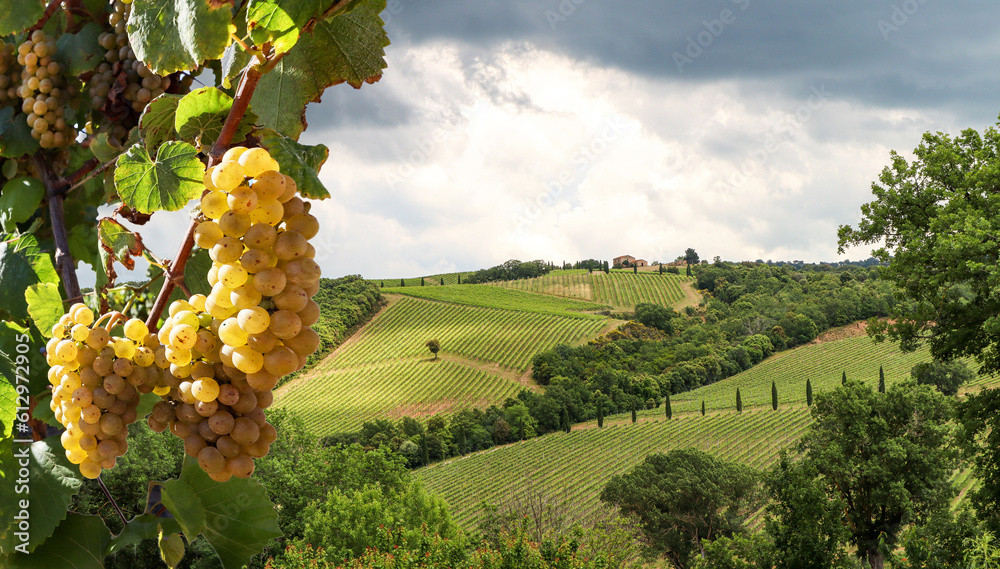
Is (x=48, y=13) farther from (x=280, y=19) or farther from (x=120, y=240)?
(x=280, y=19)

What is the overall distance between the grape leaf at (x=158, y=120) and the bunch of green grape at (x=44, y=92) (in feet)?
1.80

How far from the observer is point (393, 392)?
236 feet

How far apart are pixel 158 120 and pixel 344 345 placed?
86.6 metres

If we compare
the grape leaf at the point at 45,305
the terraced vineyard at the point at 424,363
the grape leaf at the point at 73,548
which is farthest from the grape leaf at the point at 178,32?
the terraced vineyard at the point at 424,363

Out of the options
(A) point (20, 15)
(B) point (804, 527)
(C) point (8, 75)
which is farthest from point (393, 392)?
(A) point (20, 15)

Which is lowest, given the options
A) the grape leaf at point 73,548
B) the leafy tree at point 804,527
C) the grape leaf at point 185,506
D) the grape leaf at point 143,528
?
the leafy tree at point 804,527

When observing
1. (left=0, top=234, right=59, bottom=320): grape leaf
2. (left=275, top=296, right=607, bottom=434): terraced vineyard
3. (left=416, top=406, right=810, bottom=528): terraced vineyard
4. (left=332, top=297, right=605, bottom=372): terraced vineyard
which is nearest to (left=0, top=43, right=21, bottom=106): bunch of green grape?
(left=0, top=234, right=59, bottom=320): grape leaf

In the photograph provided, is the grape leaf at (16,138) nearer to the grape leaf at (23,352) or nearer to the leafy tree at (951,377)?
the grape leaf at (23,352)

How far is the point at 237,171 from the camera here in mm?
599

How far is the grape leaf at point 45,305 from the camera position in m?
1.00

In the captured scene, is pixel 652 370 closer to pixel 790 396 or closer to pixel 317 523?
pixel 790 396

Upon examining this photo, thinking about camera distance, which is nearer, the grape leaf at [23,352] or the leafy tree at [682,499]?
the grape leaf at [23,352]

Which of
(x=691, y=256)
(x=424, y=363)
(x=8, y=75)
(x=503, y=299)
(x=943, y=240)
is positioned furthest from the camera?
(x=691, y=256)

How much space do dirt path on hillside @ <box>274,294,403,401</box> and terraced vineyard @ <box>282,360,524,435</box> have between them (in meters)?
1.57
